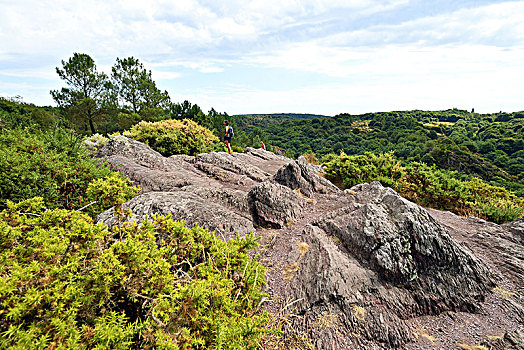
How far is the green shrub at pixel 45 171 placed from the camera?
4.99 meters

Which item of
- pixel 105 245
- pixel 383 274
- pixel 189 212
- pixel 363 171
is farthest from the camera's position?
pixel 363 171

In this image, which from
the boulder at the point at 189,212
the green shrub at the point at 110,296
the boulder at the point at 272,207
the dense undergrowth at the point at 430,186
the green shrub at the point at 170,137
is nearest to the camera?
the green shrub at the point at 110,296

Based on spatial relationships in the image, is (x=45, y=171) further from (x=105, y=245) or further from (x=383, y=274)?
(x=383, y=274)

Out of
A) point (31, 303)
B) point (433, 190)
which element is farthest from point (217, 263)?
point (433, 190)

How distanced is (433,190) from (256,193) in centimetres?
857

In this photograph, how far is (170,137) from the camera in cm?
1355

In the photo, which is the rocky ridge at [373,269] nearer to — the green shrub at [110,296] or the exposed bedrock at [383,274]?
the exposed bedrock at [383,274]

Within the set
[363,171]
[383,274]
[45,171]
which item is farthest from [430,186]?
[45,171]

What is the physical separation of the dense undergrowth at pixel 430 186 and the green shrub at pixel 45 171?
34.3ft

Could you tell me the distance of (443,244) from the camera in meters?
4.30

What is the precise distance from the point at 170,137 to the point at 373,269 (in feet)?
41.3

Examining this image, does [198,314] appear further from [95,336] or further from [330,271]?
[330,271]

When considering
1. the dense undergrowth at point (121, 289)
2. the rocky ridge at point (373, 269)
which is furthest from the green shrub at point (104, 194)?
the dense undergrowth at point (121, 289)

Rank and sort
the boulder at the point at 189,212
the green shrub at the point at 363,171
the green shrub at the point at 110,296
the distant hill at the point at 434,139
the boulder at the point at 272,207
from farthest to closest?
the distant hill at the point at 434,139 → the green shrub at the point at 363,171 → the boulder at the point at 272,207 → the boulder at the point at 189,212 → the green shrub at the point at 110,296
